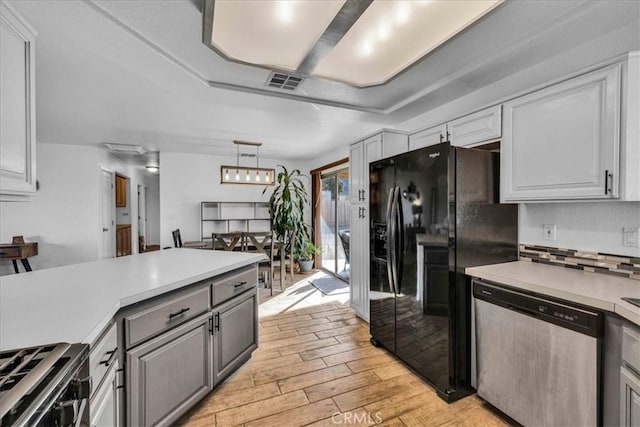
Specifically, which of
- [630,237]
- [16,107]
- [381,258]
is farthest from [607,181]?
[16,107]

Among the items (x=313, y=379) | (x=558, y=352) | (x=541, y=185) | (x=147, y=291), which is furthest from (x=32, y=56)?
(x=558, y=352)

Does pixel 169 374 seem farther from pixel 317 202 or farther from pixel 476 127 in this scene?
pixel 317 202

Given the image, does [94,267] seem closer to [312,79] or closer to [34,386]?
[34,386]

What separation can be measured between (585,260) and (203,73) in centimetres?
311

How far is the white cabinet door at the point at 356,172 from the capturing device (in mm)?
3141

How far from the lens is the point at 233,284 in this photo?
6.77 feet

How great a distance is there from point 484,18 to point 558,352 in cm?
187

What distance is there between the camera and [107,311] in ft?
3.75

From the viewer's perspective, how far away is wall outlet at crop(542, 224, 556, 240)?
78.1 inches

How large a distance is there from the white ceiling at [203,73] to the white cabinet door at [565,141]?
1.43 ft

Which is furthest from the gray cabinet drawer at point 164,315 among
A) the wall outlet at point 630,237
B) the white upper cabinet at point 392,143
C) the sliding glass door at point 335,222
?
the sliding glass door at point 335,222

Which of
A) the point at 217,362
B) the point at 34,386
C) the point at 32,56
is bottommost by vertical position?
the point at 217,362

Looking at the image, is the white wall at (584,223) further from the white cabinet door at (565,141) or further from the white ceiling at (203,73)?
the white ceiling at (203,73)

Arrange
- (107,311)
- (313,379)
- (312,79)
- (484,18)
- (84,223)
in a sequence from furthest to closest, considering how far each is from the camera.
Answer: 1. (84,223)
2. (312,79)
3. (313,379)
4. (484,18)
5. (107,311)
